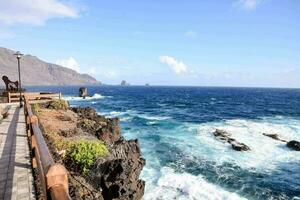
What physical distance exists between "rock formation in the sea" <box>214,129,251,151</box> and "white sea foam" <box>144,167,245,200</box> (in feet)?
35.8

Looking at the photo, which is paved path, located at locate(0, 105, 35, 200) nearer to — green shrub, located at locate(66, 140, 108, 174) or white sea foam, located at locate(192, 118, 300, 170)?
green shrub, located at locate(66, 140, 108, 174)

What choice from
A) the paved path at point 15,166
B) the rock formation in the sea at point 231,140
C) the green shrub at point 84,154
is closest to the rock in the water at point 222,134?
the rock formation in the sea at point 231,140

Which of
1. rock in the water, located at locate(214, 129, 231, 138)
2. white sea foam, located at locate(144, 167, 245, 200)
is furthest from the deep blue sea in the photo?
rock in the water, located at locate(214, 129, 231, 138)

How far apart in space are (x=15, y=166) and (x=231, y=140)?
97.4ft

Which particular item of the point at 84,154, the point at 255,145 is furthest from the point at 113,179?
the point at 255,145

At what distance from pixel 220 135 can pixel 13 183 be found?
110 ft

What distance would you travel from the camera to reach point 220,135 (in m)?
40.2

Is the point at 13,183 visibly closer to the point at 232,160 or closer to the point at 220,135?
the point at 232,160

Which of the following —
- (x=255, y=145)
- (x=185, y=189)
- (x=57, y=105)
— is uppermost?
(x=57, y=105)

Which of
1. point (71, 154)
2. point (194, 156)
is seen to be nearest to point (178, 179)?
point (194, 156)

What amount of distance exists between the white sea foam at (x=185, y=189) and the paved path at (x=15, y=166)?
29.4 feet

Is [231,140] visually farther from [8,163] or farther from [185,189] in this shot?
[8,163]

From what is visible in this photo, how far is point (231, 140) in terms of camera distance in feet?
122

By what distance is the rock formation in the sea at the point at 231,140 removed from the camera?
3326 centimetres
